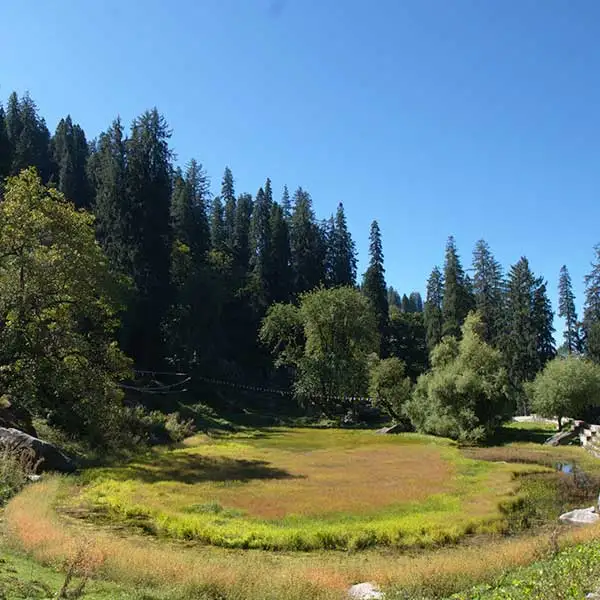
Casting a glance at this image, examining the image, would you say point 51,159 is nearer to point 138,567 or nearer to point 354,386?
point 354,386

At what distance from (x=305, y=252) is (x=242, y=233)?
14.8 m

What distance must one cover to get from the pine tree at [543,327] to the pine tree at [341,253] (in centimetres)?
3614

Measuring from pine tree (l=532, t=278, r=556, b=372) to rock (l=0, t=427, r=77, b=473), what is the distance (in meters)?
74.2

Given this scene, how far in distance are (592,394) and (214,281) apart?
48684mm

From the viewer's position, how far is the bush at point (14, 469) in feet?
65.2

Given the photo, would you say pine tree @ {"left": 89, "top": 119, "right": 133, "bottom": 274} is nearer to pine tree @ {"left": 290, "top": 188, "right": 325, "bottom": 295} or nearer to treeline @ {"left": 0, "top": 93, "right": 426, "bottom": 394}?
treeline @ {"left": 0, "top": 93, "right": 426, "bottom": 394}

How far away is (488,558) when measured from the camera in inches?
568

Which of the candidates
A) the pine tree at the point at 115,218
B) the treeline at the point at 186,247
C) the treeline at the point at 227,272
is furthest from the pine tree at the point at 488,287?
the pine tree at the point at 115,218

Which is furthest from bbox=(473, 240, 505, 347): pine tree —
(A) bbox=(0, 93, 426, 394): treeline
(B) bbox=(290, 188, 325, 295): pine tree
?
(B) bbox=(290, 188, 325, 295): pine tree

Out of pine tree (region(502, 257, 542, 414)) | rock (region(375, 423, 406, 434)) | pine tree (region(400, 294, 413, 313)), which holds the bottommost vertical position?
rock (region(375, 423, 406, 434))

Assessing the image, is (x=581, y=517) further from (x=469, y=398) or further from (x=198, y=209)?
(x=198, y=209)

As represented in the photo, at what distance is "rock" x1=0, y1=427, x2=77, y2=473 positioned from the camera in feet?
81.1

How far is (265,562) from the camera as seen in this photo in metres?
15.8

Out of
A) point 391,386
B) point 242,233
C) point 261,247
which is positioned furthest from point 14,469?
point 242,233
